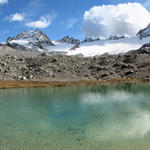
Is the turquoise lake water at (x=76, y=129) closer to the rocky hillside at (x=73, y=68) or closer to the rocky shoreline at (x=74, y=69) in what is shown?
the rocky shoreline at (x=74, y=69)

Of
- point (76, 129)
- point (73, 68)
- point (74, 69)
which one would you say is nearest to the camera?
point (76, 129)

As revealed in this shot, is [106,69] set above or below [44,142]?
above

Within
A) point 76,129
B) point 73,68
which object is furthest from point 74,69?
point 76,129

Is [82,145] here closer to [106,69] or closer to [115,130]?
[115,130]

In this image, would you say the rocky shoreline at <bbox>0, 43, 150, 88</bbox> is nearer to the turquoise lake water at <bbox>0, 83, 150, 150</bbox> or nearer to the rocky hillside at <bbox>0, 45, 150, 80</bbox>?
the rocky hillside at <bbox>0, 45, 150, 80</bbox>

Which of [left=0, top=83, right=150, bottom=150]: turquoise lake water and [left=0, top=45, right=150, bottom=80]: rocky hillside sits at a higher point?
[left=0, top=45, right=150, bottom=80]: rocky hillside

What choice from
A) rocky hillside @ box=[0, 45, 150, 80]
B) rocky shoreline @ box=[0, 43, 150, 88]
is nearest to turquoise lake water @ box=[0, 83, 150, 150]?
rocky shoreline @ box=[0, 43, 150, 88]

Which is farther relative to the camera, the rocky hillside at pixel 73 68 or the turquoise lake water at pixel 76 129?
the rocky hillside at pixel 73 68

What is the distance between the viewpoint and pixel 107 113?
28.0 meters

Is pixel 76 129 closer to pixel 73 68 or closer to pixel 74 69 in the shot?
pixel 74 69

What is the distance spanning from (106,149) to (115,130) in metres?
4.61

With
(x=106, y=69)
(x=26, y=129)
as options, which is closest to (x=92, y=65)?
(x=106, y=69)

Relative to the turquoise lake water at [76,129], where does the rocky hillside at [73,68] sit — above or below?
above

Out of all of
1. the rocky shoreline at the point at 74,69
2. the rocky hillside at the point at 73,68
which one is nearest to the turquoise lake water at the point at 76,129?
the rocky shoreline at the point at 74,69
